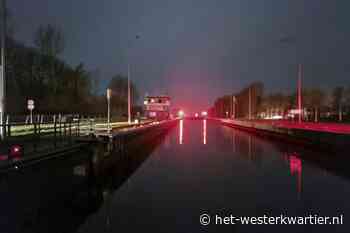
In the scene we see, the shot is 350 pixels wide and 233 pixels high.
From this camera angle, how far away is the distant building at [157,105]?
86.5 meters

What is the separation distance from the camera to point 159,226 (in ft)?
35.0

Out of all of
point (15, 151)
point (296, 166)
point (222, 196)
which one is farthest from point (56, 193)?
point (296, 166)

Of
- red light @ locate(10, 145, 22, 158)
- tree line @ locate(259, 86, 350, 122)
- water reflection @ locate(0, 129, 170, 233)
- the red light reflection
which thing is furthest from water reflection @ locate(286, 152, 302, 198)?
tree line @ locate(259, 86, 350, 122)

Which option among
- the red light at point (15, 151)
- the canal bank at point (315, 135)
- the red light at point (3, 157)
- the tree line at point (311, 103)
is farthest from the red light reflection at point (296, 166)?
the tree line at point (311, 103)

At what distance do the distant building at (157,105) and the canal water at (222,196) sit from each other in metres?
62.5

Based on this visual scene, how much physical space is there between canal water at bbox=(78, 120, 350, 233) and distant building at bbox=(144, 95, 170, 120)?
62477mm

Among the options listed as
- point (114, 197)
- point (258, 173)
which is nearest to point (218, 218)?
point (114, 197)

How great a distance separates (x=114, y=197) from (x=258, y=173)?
943 cm

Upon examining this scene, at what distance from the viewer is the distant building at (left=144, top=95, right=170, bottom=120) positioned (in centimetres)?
8650

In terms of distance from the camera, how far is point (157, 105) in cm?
8762

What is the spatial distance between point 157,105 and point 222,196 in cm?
7379

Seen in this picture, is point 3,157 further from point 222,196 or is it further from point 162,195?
point 222,196

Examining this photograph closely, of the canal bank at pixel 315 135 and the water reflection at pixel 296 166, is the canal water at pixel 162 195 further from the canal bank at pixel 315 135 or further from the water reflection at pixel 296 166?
the canal bank at pixel 315 135

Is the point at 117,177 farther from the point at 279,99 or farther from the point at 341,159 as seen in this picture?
the point at 279,99
